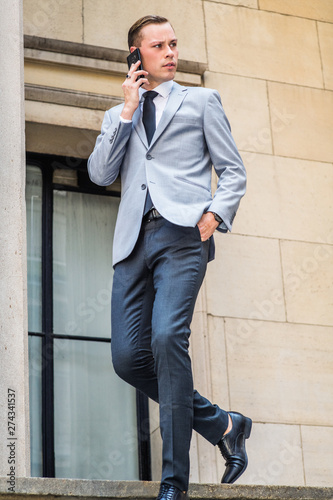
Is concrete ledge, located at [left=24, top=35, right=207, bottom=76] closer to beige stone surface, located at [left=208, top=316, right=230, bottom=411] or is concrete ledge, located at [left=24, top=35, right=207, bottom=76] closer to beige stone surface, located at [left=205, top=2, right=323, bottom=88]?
beige stone surface, located at [left=205, top=2, right=323, bottom=88]

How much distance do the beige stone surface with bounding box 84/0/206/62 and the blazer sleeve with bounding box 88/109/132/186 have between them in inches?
121

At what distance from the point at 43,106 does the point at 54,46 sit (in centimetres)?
52

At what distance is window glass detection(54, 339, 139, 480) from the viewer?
7770 mm

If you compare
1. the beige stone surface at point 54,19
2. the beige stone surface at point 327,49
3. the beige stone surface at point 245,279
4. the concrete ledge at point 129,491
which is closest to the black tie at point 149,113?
the concrete ledge at point 129,491

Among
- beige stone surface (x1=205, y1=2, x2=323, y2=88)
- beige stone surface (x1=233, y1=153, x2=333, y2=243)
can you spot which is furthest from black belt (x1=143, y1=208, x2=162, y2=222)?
beige stone surface (x1=205, y1=2, x2=323, y2=88)

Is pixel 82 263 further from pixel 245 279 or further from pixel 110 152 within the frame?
pixel 110 152

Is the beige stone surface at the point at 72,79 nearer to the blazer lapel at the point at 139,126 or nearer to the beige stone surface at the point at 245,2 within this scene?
the beige stone surface at the point at 245,2

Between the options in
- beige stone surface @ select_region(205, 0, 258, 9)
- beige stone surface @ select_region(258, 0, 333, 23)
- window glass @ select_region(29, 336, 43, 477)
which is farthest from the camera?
beige stone surface @ select_region(258, 0, 333, 23)

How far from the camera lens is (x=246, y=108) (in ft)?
29.4

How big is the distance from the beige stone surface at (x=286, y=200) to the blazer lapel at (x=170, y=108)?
280 cm

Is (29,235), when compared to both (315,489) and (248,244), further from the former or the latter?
(315,489)

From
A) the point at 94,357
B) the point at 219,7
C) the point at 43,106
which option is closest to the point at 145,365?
the point at 94,357

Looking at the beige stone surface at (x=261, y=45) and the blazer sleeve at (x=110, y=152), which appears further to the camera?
the beige stone surface at (x=261, y=45)

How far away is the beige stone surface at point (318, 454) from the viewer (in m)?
7.87
